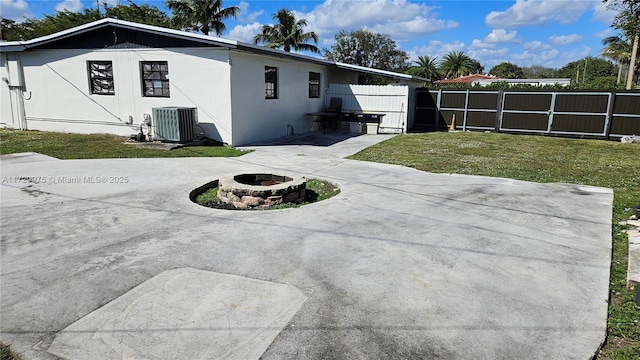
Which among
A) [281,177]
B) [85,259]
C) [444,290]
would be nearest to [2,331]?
[85,259]

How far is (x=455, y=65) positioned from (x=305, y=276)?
160 ft

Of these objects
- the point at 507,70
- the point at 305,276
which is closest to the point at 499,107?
the point at 305,276

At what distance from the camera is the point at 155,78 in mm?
12891

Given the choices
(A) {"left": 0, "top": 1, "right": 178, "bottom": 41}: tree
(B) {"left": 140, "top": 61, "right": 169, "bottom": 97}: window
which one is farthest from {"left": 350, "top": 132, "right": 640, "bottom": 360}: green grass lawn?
(A) {"left": 0, "top": 1, "right": 178, "bottom": 41}: tree

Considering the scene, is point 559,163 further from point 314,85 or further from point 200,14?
point 200,14

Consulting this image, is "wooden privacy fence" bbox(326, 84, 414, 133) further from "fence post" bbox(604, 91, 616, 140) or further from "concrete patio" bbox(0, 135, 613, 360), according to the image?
"concrete patio" bbox(0, 135, 613, 360)

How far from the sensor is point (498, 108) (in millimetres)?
17031

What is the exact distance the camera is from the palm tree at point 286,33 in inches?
1254

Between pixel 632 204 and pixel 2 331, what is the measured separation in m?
8.43

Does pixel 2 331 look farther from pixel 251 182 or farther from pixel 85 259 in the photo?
pixel 251 182

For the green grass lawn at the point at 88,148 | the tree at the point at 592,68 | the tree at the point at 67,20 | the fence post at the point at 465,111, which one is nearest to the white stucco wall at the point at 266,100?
the green grass lawn at the point at 88,148

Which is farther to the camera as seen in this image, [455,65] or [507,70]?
[507,70]

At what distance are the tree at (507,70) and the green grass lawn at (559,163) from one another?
191ft

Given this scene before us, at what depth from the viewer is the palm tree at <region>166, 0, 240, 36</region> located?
28250mm
